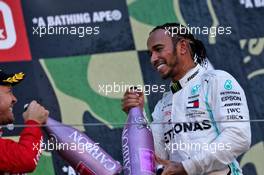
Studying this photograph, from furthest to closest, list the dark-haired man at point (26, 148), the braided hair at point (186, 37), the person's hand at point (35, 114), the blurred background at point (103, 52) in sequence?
the blurred background at point (103, 52) → the braided hair at point (186, 37) → the person's hand at point (35, 114) → the dark-haired man at point (26, 148)

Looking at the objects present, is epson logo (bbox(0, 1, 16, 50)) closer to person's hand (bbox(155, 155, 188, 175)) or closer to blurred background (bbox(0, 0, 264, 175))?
blurred background (bbox(0, 0, 264, 175))

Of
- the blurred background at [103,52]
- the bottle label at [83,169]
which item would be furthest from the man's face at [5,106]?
the blurred background at [103,52]

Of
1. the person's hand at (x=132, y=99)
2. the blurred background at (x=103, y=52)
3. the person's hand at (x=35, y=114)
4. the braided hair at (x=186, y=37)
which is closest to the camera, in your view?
the person's hand at (x=35, y=114)

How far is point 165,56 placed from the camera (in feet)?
11.2

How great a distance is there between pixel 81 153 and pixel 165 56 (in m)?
0.46

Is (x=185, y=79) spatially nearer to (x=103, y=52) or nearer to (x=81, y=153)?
(x=81, y=153)

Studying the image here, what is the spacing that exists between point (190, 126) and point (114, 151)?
0.88 meters

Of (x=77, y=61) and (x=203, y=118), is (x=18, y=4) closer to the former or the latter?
(x=77, y=61)

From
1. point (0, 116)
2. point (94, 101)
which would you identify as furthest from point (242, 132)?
point (94, 101)

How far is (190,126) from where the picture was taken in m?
3.29
